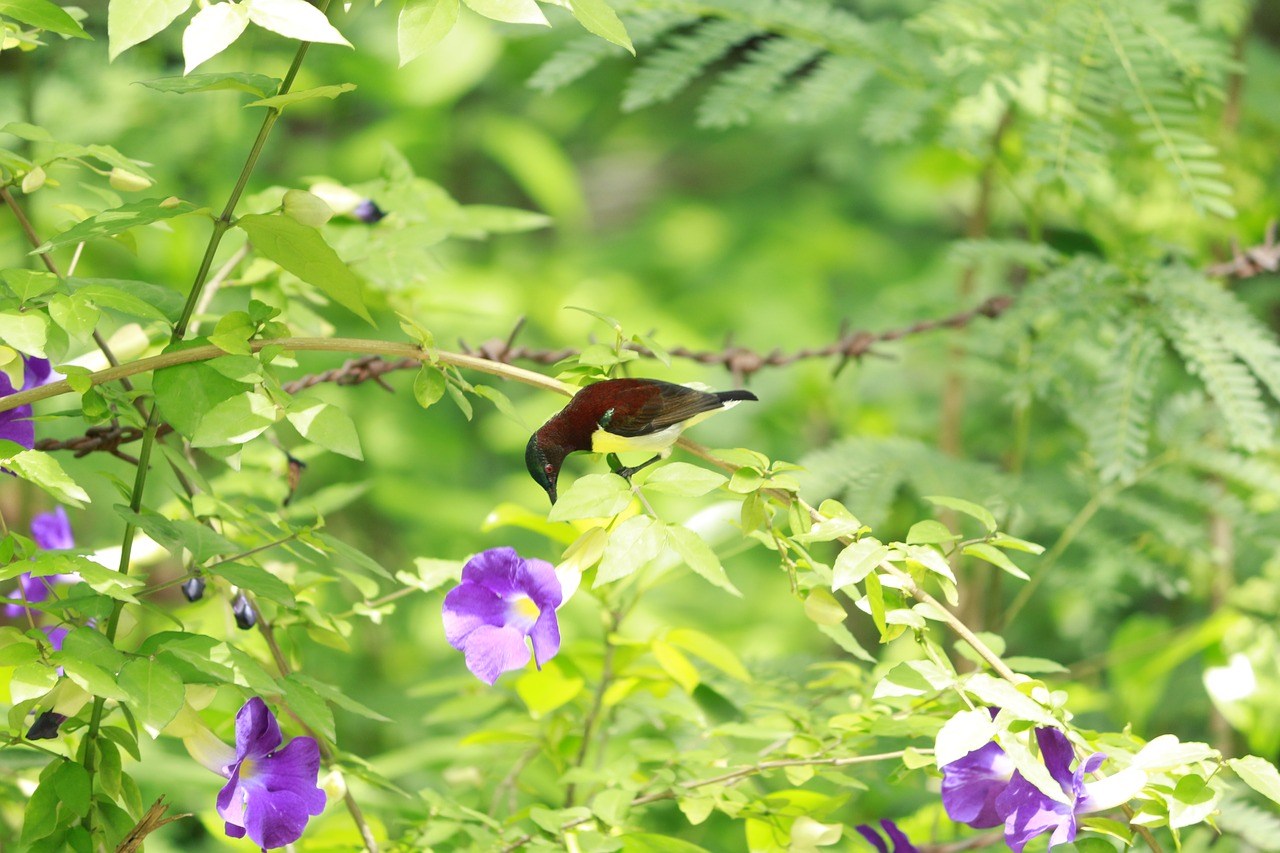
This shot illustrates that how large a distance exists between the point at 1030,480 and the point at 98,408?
1.10 meters

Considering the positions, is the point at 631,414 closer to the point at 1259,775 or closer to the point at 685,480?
the point at 685,480

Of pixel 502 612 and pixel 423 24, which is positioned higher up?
pixel 423 24

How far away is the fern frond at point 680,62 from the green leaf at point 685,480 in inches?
28.0

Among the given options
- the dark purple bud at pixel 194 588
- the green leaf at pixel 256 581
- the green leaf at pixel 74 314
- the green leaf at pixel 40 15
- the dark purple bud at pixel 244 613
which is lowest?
the dark purple bud at pixel 194 588

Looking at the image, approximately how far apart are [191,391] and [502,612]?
0.17 metres

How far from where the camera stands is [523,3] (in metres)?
0.43

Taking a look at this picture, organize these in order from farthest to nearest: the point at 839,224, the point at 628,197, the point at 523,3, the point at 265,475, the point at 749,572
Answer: the point at 628,197 < the point at 839,224 < the point at 749,572 < the point at 265,475 < the point at 523,3

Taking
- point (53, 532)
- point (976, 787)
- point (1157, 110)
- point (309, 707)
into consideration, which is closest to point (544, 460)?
point (309, 707)

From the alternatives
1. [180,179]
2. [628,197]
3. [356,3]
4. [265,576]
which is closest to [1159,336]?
[265,576]

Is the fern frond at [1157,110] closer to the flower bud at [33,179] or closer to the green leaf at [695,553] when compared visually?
the green leaf at [695,553]

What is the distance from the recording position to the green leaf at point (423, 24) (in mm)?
432

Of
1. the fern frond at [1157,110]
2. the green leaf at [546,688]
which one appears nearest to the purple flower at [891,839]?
the green leaf at [546,688]

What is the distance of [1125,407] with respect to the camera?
101 centimetres

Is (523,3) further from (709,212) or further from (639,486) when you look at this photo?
(709,212)
